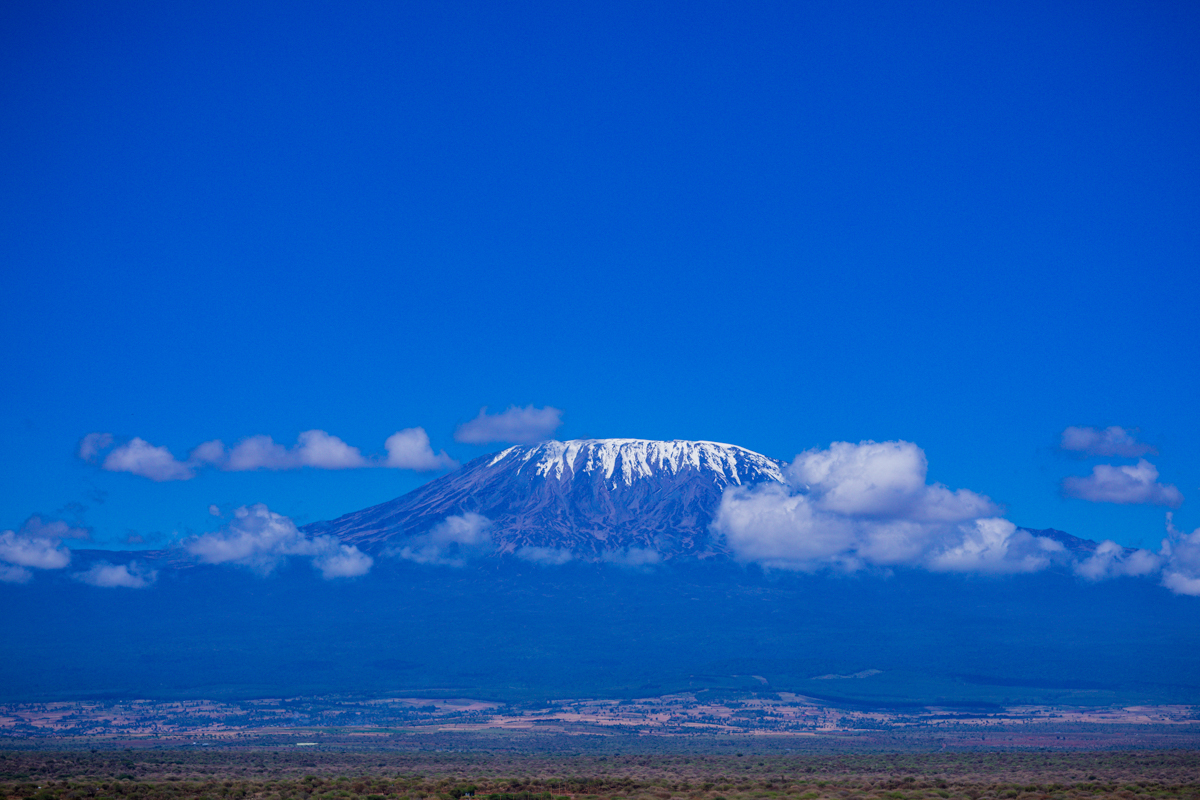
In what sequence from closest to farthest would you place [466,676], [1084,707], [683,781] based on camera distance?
[683,781], [1084,707], [466,676]

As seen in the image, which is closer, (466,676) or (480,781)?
(480,781)

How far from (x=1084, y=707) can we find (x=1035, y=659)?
4213 cm

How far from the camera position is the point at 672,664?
165 m

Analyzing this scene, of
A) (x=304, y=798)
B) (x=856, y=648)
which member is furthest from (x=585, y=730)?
(x=856, y=648)

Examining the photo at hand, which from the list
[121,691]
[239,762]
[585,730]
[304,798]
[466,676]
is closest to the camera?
[304,798]

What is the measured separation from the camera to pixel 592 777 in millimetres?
41406

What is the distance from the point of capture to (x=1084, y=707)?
13700cm

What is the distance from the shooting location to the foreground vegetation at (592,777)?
Result: 34.0 metres

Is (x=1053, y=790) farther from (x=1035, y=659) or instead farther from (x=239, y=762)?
(x=1035, y=659)

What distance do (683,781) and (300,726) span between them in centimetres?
8153

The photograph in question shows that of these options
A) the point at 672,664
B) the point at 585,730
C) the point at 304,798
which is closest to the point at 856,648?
the point at 672,664

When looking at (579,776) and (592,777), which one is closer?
(592,777)

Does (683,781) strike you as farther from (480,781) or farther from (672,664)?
(672,664)

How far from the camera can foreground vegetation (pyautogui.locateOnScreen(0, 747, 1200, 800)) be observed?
3397 cm
